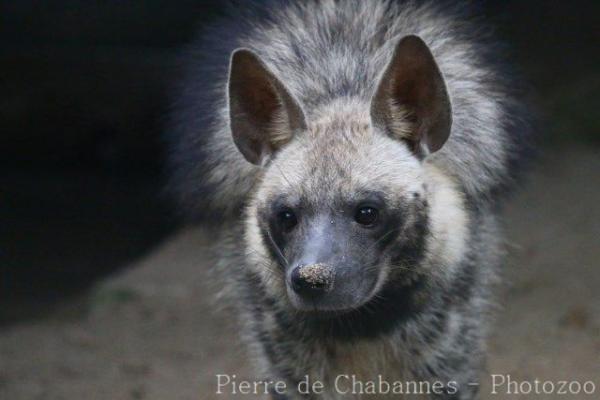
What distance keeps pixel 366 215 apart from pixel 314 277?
291mm

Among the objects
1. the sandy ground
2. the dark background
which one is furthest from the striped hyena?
the dark background

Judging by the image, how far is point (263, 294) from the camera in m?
4.05

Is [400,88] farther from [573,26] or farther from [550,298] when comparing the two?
[573,26]

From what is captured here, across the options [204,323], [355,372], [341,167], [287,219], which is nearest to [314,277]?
[287,219]

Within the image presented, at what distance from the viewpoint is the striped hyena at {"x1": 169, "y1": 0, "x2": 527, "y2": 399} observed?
346cm

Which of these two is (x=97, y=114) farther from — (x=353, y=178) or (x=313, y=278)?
(x=313, y=278)

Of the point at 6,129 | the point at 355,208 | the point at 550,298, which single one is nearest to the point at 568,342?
the point at 550,298

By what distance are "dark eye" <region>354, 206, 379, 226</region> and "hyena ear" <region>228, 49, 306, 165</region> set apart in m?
0.41

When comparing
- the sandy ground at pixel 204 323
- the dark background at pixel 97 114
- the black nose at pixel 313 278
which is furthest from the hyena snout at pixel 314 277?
the dark background at pixel 97 114

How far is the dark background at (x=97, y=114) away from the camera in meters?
7.10

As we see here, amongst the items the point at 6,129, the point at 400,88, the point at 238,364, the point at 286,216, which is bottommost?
the point at 238,364

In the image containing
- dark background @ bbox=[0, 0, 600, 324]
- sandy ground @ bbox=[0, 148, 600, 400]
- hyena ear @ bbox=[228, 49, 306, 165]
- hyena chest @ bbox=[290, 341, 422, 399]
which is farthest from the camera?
dark background @ bbox=[0, 0, 600, 324]

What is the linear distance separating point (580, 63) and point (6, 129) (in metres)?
4.32

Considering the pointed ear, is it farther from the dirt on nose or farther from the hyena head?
the dirt on nose
